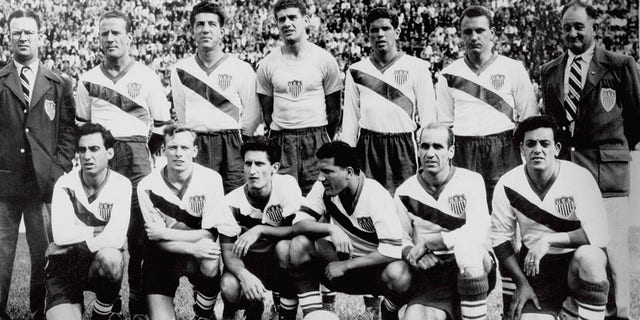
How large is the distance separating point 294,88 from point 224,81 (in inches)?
17.4

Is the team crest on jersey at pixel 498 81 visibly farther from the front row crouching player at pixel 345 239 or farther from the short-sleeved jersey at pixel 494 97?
the front row crouching player at pixel 345 239

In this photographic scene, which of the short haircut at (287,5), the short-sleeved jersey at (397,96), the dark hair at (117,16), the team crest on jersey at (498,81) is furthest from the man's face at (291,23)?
the team crest on jersey at (498,81)

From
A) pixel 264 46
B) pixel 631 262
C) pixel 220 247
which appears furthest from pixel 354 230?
pixel 264 46

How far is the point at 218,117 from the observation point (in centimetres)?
404

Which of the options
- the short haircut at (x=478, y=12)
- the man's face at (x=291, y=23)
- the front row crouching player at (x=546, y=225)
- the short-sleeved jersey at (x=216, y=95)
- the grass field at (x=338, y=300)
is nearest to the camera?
the front row crouching player at (x=546, y=225)

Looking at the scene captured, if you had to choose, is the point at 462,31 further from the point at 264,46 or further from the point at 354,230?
the point at 264,46

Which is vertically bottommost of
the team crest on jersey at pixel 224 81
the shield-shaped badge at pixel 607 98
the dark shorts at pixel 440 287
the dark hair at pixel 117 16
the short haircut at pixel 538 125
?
the dark shorts at pixel 440 287

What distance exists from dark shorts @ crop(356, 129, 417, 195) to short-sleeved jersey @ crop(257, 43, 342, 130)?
0.32 meters

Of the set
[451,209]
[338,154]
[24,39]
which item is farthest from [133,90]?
[451,209]

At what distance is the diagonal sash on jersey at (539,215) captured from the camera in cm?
340

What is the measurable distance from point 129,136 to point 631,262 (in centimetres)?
305

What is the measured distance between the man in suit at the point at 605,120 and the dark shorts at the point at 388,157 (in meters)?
0.88

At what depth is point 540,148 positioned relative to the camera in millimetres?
3359

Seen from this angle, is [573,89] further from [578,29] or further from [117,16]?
[117,16]
